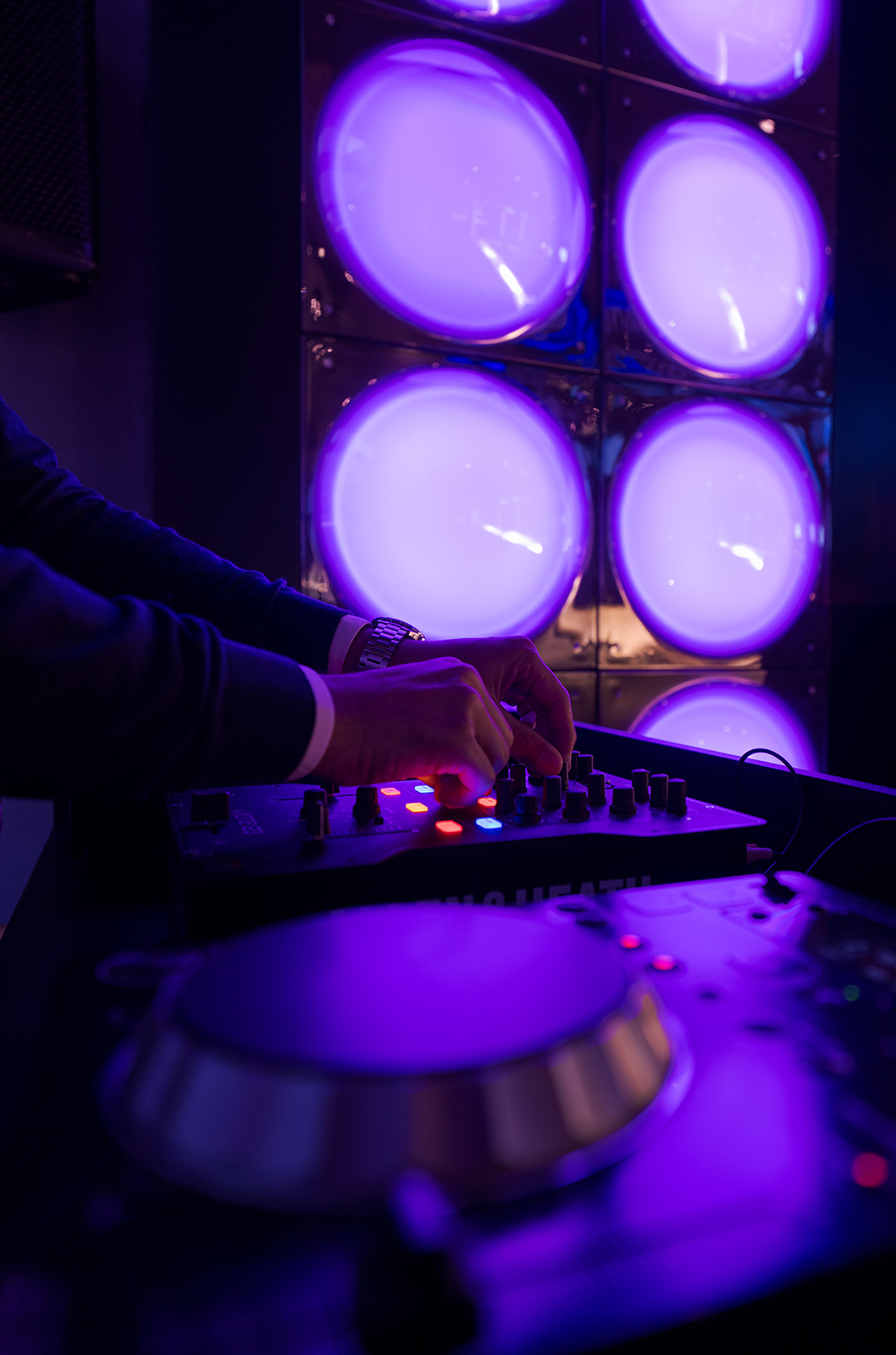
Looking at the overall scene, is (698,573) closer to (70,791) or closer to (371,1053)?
(70,791)

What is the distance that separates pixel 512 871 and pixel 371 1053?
1.18 feet

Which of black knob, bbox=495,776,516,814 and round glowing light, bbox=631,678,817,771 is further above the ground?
black knob, bbox=495,776,516,814

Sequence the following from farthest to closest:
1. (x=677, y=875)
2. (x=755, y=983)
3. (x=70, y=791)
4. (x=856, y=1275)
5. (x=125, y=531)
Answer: (x=125, y=531), (x=677, y=875), (x=70, y=791), (x=755, y=983), (x=856, y=1275)

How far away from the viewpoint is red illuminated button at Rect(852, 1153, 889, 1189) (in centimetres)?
27

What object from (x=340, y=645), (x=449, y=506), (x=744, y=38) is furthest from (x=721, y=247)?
(x=340, y=645)

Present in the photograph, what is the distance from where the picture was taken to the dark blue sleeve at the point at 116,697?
0.51 m

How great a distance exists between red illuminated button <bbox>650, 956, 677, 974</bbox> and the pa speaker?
1396 mm

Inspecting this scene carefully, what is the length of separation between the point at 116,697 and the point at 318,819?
193mm

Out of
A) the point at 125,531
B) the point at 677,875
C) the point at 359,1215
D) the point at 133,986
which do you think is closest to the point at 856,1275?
the point at 359,1215

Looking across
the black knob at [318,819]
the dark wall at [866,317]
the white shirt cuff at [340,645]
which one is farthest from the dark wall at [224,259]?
the dark wall at [866,317]

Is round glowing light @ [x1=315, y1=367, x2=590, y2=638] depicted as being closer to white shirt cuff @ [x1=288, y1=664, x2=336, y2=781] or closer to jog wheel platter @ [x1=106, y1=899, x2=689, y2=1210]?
white shirt cuff @ [x1=288, y1=664, x2=336, y2=781]

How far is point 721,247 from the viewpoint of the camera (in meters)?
1.90

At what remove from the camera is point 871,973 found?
0.41 m

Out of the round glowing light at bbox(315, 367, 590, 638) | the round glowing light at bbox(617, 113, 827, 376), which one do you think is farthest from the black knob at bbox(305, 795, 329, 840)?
the round glowing light at bbox(617, 113, 827, 376)
